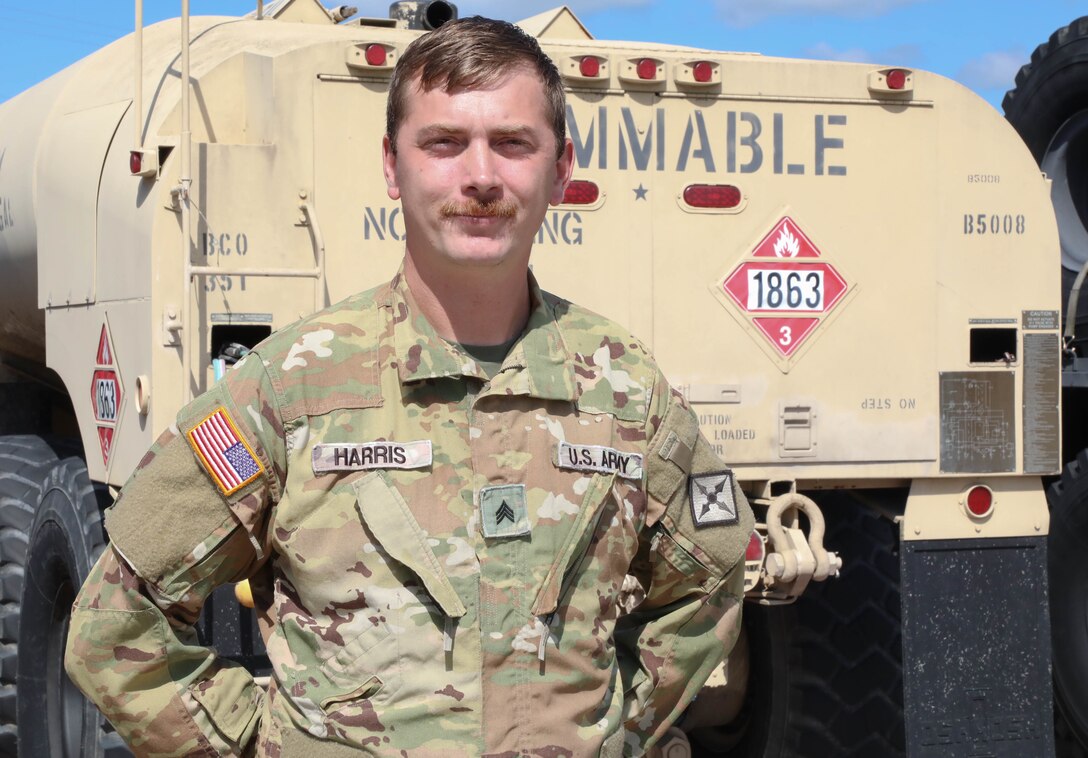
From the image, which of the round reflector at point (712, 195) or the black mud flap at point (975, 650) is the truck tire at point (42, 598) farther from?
the black mud flap at point (975, 650)

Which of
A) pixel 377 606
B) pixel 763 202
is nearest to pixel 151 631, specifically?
pixel 377 606

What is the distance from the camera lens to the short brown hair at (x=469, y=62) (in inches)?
89.1

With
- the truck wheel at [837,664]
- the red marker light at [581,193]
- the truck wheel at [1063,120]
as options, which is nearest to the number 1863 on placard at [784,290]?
the red marker light at [581,193]

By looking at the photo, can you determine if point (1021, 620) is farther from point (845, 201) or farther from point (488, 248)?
point (488, 248)

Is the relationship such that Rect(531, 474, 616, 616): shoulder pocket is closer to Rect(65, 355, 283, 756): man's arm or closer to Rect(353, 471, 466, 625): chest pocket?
Rect(353, 471, 466, 625): chest pocket

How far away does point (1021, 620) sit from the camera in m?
4.59

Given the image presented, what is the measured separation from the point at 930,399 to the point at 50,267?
9.22ft

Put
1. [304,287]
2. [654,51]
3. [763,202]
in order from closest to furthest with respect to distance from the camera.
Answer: [304,287]
[763,202]
[654,51]

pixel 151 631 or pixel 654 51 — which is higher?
pixel 654 51

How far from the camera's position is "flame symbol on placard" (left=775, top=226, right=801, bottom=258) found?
447 centimetres

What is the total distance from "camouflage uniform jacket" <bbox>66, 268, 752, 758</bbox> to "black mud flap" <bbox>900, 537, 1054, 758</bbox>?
235 centimetres

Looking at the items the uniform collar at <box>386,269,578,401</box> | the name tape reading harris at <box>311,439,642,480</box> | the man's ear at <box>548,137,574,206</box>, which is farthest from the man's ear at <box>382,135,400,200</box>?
the name tape reading harris at <box>311,439,642,480</box>

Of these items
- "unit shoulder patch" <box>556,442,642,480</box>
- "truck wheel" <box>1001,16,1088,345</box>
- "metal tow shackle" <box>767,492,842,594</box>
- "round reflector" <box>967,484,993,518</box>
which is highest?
"truck wheel" <box>1001,16,1088,345</box>

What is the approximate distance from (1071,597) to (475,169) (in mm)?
4474
